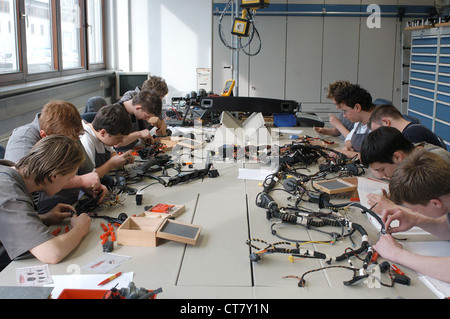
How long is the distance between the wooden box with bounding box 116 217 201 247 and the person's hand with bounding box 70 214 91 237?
0.48ft

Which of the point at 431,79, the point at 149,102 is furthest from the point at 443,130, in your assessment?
the point at 149,102

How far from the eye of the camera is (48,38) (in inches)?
162

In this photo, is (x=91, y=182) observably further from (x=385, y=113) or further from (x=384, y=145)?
(x=385, y=113)

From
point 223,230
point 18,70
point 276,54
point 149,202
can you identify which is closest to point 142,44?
point 276,54

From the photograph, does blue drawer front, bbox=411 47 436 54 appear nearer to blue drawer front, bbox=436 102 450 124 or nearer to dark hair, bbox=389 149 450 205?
blue drawer front, bbox=436 102 450 124

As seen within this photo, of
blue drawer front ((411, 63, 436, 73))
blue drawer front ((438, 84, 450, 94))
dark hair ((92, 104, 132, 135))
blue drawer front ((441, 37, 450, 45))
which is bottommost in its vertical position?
dark hair ((92, 104, 132, 135))

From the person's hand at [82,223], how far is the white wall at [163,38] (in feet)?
14.2

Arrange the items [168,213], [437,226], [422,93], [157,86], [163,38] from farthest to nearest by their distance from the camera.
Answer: [163,38] < [422,93] < [157,86] < [168,213] < [437,226]

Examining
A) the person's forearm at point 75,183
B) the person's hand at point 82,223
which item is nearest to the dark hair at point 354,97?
the person's forearm at point 75,183

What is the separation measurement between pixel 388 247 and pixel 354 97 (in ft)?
6.00

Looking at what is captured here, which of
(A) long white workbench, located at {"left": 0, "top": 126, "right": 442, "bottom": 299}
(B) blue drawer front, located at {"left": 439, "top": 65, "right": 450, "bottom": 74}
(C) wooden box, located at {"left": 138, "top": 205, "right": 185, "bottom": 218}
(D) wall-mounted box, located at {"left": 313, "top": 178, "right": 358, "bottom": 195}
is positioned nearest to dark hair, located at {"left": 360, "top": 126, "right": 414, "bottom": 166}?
(D) wall-mounted box, located at {"left": 313, "top": 178, "right": 358, "bottom": 195}

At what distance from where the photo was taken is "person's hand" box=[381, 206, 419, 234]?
1587 mm

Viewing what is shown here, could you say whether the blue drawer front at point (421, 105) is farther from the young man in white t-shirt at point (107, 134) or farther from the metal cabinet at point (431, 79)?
the young man in white t-shirt at point (107, 134)
